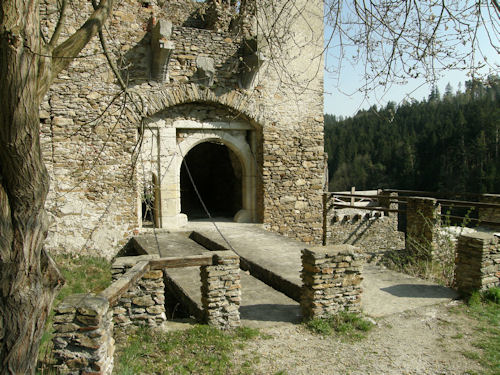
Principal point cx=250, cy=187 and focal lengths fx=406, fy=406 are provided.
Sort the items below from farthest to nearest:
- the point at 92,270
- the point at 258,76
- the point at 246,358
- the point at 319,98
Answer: the point at 319,98 < the point at 258,76 < the point at 92,270 < the point at 246,358

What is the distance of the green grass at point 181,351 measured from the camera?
3575 mm

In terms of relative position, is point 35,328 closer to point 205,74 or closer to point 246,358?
point 246,358

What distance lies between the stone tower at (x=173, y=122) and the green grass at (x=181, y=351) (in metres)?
2.90

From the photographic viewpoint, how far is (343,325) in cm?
441

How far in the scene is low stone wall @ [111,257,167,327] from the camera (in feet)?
13.5

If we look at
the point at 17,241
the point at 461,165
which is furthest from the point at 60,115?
the point at 461,165

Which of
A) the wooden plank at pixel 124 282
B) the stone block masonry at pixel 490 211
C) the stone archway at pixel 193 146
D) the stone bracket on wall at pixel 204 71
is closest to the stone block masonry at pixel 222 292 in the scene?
the wooden plank at pixel 124 282

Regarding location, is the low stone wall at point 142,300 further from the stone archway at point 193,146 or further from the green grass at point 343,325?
the stone archway at point 193,146

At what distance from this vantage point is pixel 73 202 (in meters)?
7.70

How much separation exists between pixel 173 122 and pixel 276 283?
14.5 ft

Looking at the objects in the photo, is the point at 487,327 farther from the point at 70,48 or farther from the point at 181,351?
the point at 70,48

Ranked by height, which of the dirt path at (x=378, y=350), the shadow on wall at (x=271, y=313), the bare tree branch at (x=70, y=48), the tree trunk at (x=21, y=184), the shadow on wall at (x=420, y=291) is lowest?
the dirt path at (x=378, y=350)

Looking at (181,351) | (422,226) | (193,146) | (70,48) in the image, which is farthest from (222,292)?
(422,226)

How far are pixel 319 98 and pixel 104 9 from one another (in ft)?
22.4
